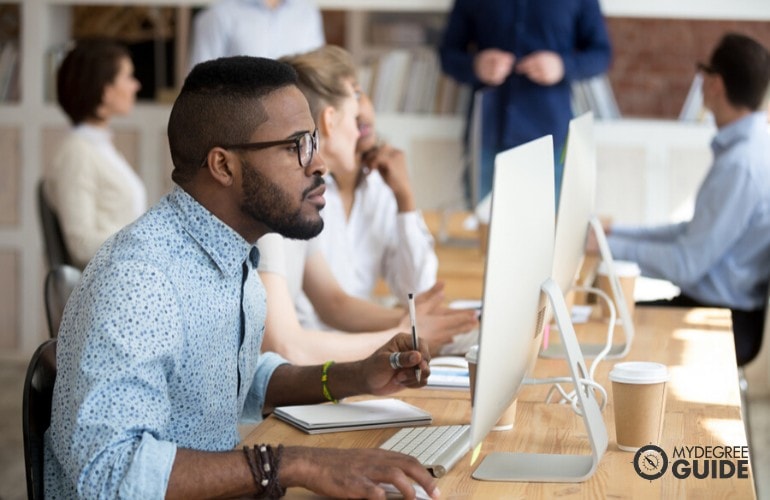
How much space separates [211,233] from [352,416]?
386 millimetres

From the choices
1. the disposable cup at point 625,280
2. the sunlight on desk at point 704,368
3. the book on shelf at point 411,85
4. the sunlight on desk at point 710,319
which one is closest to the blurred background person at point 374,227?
the disposable cup at point 625,280

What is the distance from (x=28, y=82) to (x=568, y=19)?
99.1 inches

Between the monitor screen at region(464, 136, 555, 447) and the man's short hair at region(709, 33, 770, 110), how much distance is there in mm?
2188

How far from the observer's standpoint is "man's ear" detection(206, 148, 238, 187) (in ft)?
5.17

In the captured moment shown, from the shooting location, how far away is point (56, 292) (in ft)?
7.45

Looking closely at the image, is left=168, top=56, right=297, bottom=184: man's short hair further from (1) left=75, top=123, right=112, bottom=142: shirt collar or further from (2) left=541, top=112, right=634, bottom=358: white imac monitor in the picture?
(1) left=75, top=123, right=112, bottom=142: shirt collar

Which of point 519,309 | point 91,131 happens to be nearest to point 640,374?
point 519,309

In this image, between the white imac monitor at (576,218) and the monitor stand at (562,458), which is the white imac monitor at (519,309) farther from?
the white imac monitor at (576,218)

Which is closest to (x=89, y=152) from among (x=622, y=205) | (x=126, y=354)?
(x=622, y=205)

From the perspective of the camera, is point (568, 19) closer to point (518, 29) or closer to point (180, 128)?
point (518, 29)

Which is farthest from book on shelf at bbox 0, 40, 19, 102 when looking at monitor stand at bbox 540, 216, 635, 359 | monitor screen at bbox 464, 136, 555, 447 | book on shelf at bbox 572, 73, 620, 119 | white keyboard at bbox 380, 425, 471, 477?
monitor screen at bbox 464, 136, 555, 447

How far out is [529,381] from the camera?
1725mm

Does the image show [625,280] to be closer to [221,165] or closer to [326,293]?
[326,293]

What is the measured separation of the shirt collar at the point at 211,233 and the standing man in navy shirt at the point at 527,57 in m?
2.83
